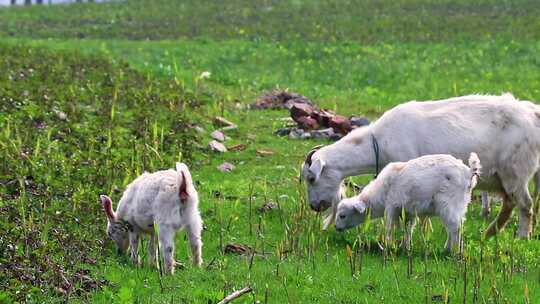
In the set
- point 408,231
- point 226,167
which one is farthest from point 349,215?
point 226,167

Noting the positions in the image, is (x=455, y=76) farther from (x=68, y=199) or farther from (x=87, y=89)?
(x=68, y=199)

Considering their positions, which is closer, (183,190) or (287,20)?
(183,190)

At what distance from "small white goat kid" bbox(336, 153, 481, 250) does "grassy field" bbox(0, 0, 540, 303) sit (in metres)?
0.38

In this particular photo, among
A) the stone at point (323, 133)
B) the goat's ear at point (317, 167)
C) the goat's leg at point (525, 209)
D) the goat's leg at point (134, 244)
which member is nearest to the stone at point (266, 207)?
the goat's ear at point (317, 167)

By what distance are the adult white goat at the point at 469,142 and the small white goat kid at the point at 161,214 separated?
301cm

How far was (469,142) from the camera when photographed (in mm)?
12609

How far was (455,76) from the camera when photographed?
29.4m

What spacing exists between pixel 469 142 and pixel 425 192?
2086 millimetres

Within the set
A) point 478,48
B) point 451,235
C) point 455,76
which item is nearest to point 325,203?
point 451,235

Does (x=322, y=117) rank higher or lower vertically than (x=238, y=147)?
higher

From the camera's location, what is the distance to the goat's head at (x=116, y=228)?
10.5 m

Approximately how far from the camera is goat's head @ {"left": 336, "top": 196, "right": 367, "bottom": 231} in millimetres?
11609

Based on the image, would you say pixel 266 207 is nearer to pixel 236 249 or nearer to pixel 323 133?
pixel 236 249

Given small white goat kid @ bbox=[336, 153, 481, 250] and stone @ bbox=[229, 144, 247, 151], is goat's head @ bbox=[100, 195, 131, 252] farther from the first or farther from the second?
stone @ bbox=[229, 144, 247, 151]
